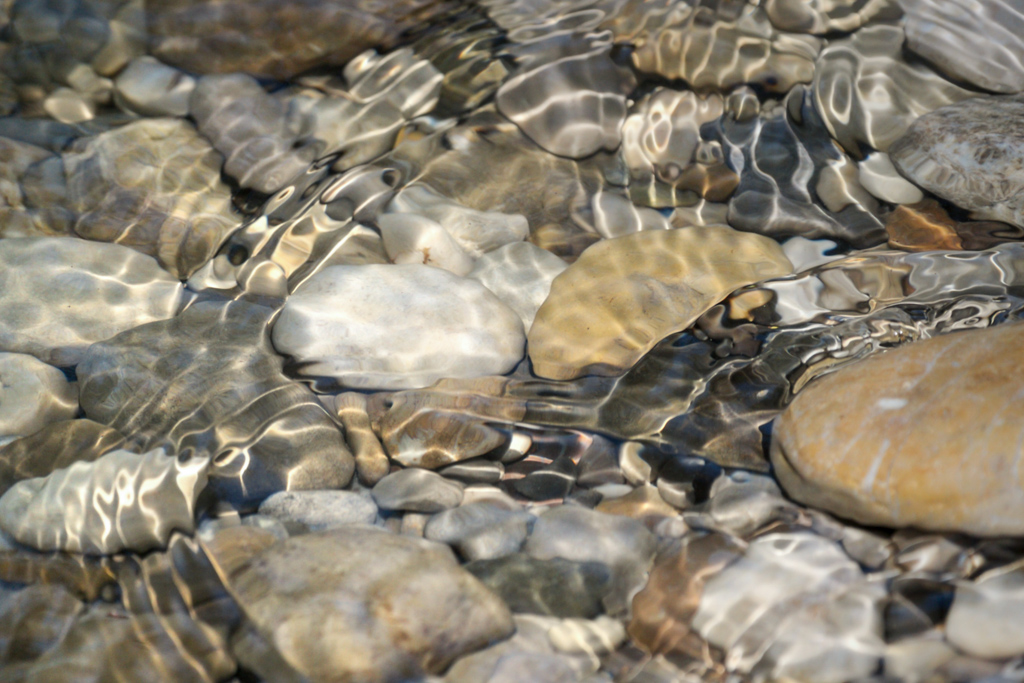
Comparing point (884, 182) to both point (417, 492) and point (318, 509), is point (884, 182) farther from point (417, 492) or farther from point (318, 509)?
point (318, 509)

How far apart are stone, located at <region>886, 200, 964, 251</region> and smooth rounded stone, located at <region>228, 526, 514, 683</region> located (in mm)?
2454

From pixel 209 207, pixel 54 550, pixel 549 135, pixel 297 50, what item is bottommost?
pixel 54 550

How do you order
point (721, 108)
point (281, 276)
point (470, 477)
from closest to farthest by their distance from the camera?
point (470, 477) < point (281, 276) < point (721, 108)

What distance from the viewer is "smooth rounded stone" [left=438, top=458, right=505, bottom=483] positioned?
8.11ft

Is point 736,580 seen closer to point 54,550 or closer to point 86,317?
point 54,550

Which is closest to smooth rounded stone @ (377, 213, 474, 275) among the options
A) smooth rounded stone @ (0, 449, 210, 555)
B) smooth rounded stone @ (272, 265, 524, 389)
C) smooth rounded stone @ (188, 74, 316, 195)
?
smooth rounded stone @ (272, 265, 524, 389)

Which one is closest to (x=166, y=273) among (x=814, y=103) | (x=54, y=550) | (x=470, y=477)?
(x=54, y=550)

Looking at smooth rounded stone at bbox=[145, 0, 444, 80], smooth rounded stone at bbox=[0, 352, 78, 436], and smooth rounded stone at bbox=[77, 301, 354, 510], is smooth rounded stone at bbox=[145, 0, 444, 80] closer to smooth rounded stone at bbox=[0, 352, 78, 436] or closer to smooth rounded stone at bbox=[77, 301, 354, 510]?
smooth rounded stone at bbox=[77, 301, 354, 510]

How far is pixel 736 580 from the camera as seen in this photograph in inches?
79.4

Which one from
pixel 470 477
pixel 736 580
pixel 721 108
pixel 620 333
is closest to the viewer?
pixel 736 580

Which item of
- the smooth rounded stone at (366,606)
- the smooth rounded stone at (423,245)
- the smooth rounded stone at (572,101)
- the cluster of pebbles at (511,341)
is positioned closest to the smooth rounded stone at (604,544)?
the cluster of pebbles at (511,341)

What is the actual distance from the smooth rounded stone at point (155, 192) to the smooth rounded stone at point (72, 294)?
0.53 ft

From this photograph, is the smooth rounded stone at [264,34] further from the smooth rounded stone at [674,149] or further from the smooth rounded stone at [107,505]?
the smooth rounded stone at [107,505]

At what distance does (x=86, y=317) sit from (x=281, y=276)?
2.57 feet
